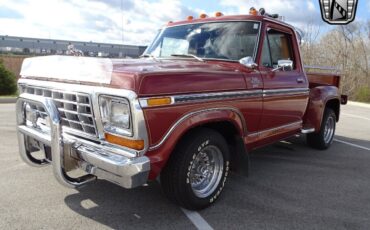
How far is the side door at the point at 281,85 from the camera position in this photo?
4.56m

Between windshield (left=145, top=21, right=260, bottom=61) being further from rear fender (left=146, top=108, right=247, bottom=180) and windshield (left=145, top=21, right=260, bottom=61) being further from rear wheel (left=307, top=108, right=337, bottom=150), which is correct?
rear wheel (left=307, top=108, right=337, bottom=150)

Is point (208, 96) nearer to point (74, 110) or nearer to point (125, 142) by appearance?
point (125, 142)

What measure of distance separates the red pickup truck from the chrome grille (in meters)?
0.01

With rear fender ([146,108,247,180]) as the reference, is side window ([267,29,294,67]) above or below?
above

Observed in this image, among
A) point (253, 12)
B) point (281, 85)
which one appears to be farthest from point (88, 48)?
point (281, 85)

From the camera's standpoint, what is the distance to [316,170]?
17.7ft

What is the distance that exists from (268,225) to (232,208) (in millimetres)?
469

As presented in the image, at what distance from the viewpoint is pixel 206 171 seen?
152 inches

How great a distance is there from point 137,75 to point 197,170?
4.29 feet

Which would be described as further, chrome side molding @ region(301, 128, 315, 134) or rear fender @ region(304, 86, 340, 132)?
rear fender @ region(304, 86, 340, 132)

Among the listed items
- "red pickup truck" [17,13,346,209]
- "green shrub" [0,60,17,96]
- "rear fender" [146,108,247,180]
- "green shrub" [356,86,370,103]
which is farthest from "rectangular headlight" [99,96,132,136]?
"green shrub" [356,86,370,103]

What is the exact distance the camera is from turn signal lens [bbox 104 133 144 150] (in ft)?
9.79

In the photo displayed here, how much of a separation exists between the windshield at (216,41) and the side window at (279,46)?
1.32 feet

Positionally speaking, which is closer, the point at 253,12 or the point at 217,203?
the point at 217,203
